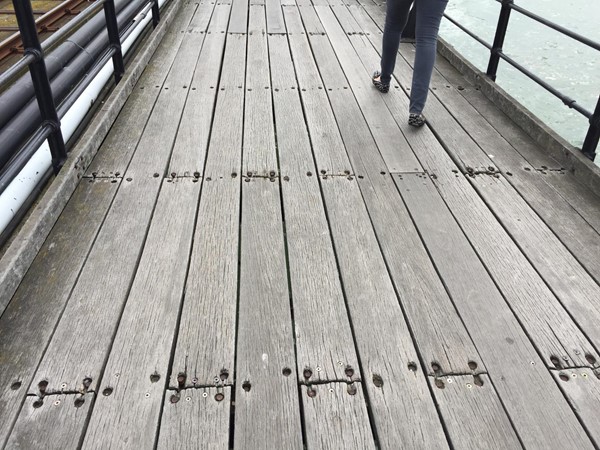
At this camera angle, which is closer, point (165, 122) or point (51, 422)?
point (51, 422)

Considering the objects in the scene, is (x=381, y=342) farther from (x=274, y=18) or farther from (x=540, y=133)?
(x=274, y=18)

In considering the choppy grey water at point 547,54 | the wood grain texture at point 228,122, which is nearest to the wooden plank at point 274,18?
the wood grain texture at point 228,122

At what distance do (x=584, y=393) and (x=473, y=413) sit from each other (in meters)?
0.35

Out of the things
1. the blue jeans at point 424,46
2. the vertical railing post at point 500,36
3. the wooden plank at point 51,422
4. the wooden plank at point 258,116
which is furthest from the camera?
the vertical railing post at point 500,36

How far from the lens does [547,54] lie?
7305 millimetres

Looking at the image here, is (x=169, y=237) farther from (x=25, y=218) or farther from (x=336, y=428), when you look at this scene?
(x=336, y=428)

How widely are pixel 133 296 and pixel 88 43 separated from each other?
96.7 inches

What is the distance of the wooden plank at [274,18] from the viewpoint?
4973 mm

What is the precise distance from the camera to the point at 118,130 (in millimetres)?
2969

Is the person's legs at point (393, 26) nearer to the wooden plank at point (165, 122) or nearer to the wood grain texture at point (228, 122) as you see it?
the wood grain texture at point (228, 122)

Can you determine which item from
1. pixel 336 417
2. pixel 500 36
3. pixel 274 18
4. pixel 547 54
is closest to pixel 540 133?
pixel 500 36

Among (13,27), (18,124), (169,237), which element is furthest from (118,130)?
(13,27)

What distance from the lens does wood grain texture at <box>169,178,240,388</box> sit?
1592mm

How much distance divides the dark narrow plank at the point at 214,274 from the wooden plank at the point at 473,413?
0.62 m
